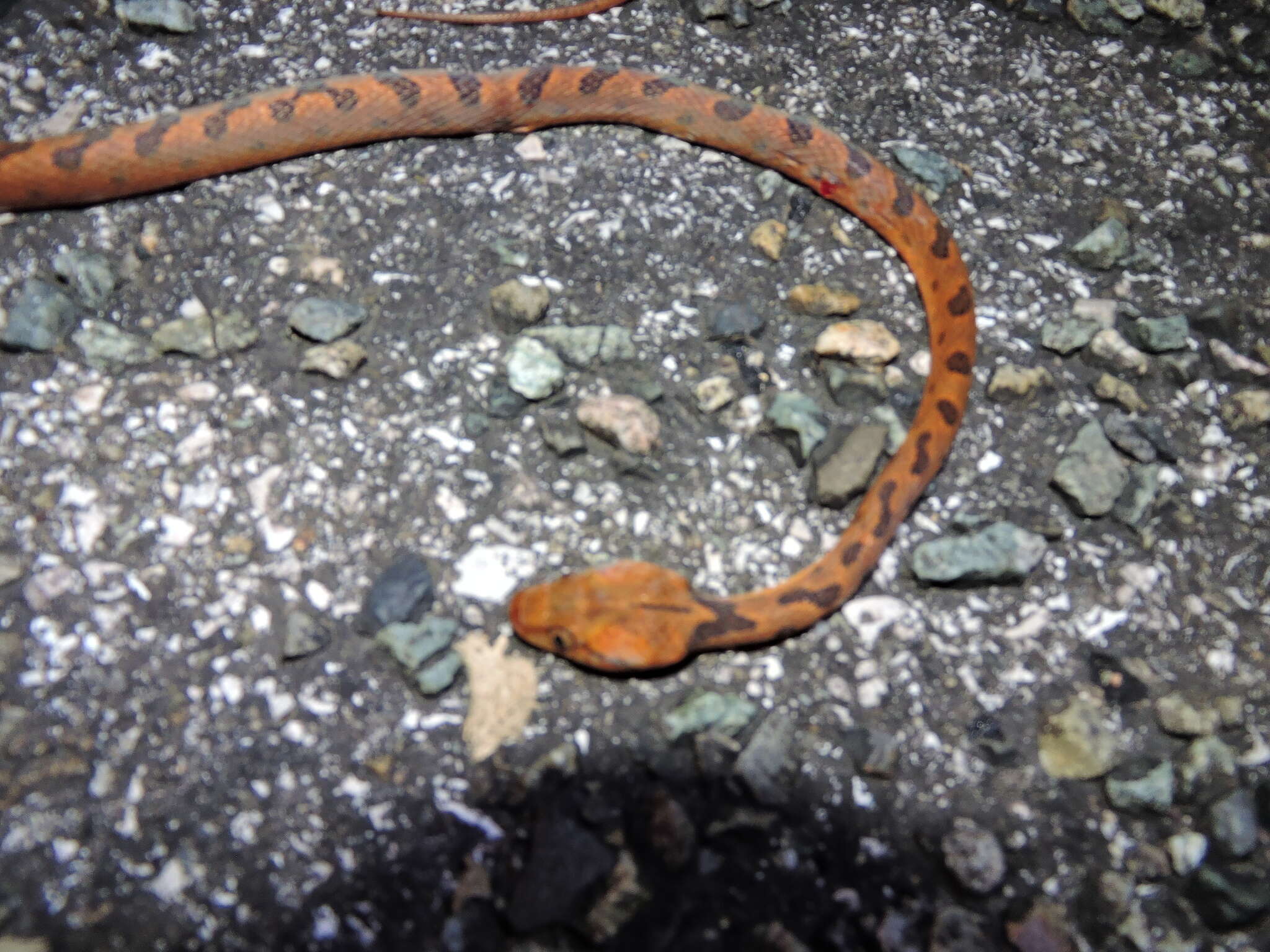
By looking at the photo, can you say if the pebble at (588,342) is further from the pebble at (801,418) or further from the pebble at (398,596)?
the pebble at (398,596)

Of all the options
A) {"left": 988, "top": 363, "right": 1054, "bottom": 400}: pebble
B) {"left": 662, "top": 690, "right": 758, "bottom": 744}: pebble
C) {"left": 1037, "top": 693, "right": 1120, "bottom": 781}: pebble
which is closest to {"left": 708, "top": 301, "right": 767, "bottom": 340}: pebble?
{"left": 988, "top": 363, "right": 1054, "bottom": 400}: pebble

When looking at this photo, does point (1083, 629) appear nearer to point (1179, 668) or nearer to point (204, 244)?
point (1179, 668)

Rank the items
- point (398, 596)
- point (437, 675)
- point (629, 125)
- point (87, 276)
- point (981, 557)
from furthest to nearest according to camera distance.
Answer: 1. point (629, 125)
2. point (87, 276)
3. point (981, 557)
4. point (398, 596)
5. point (437, 675)

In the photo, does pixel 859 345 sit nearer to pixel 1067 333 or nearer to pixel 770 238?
pixel 770 238

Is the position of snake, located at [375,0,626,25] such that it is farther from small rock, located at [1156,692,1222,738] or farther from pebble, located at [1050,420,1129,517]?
small rock, located at [1156,692,1222,738]

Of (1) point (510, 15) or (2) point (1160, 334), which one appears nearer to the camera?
(2) point (1160, 334)

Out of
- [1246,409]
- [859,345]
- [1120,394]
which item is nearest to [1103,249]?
[1120,394]

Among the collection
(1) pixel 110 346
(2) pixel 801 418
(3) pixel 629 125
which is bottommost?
(1) pixel 110 346
